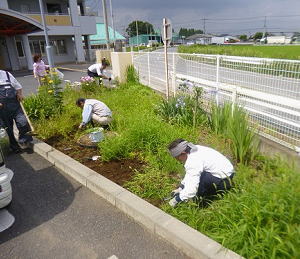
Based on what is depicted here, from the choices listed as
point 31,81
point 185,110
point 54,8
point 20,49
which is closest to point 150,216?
point 185,110

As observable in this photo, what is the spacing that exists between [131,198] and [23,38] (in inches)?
857

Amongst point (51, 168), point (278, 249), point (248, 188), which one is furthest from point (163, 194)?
point (51, 168)

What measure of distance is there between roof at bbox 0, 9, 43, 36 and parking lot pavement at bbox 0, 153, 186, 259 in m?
15.5

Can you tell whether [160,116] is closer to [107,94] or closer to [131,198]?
[131,198]

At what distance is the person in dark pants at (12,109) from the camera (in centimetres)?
425

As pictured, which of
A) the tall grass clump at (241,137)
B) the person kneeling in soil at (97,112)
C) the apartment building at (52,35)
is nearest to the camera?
the tall grass clump at (241,137)

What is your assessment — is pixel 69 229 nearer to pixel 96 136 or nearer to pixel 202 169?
pixel 202 169

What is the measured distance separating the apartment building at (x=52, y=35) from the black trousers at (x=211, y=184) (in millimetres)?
20904

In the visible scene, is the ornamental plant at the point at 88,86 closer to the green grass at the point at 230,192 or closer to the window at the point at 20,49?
the green grass at the point at 230,192

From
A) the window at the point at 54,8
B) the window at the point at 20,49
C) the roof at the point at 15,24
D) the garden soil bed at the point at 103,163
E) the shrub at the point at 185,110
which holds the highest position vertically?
the window at the point at 54,8

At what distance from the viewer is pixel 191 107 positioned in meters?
4.97

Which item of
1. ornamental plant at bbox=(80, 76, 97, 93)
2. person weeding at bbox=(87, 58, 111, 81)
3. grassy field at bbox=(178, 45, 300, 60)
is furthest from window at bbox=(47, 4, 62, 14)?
ornamental plant at bbox=(80, 76, 97, 93)

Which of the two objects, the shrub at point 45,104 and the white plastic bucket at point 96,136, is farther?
the shrub at point 45,104

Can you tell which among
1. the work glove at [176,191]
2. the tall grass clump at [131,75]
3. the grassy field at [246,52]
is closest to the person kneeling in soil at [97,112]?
the work glove at [176,191]
